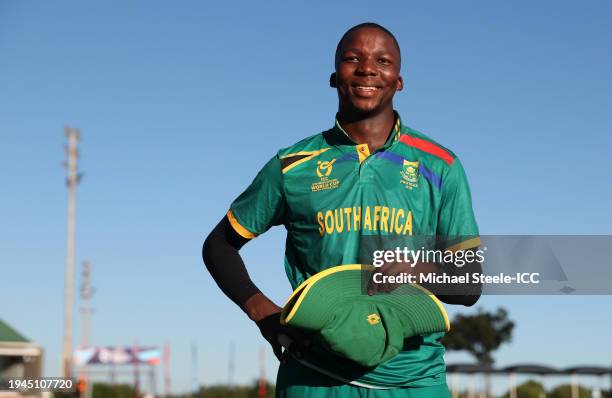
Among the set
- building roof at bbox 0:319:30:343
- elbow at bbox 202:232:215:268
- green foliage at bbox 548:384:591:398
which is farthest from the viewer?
green foliage at bbox 548:384:591:398

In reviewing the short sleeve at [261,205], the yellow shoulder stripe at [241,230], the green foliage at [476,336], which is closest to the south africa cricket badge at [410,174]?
the short sleeve at [261,205]

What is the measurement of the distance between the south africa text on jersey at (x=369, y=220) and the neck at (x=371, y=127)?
0.35m

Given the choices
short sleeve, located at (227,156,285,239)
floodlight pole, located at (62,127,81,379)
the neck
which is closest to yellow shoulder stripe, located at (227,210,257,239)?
short sleeve, located at (227,156,285,239)

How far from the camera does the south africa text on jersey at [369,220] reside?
163 inches

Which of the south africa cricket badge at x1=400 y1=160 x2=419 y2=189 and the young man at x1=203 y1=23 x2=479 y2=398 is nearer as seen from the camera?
the young man at x1=203 y1=23 x2=479 y2=398

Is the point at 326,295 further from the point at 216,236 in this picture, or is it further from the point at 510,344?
the point at 510,344

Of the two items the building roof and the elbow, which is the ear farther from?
the building roof

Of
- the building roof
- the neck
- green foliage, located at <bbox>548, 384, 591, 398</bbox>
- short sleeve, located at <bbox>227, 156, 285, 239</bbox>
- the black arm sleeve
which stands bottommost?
the black arm sleeve

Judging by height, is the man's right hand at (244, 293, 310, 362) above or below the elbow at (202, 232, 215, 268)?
below

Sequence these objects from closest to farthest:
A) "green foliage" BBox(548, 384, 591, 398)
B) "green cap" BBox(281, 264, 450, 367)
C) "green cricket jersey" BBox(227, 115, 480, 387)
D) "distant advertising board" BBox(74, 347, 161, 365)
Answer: "green cap" BBox(281, 264, 450, 367), "green cricket jersey" BBox(227, 115, 480, 387), "green foliage" BBox(548, 384, 591, 398), "distant advertising board" BBox(74, 347, 161, 365)

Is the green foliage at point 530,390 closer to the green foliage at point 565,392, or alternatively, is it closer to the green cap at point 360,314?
the green foliage at point 565,392

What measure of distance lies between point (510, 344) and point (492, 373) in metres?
46.8

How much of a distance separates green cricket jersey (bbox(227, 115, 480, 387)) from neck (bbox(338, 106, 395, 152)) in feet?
0.14

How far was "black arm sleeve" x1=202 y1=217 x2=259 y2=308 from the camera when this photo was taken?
14.2ft
